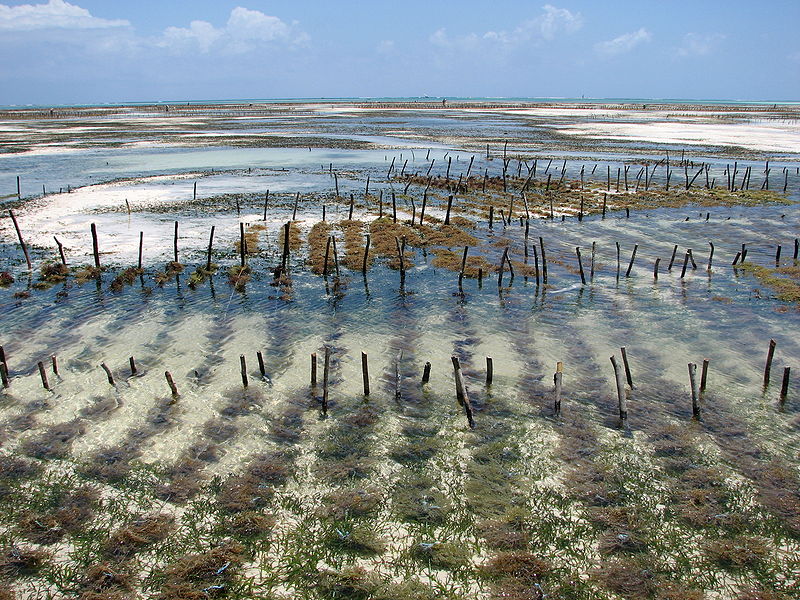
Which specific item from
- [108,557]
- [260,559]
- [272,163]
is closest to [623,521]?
[260,559]

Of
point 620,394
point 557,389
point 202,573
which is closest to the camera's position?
point 202,573

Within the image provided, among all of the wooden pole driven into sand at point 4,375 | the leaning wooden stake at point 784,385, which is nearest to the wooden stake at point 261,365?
the wooden pole driven into sand at point 4,375

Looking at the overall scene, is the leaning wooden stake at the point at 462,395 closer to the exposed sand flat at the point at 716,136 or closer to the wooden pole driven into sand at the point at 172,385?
the wooden pole driven into sand at the point at 172,385

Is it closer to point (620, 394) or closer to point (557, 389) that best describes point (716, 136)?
point (620, 394)

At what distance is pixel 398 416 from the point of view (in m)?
11.5

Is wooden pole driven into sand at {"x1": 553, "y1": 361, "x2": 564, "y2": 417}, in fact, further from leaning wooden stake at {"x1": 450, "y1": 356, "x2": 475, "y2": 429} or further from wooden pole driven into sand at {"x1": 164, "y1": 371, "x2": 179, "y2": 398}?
wooden pole driven into sand at {"x1": 164, "y1": 371, "x2": 179, "y2": 398}

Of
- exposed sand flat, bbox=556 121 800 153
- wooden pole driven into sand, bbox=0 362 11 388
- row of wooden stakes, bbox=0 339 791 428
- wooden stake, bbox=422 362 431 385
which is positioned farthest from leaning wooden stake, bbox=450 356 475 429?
exposed sand flat, bbox=556 121 800 153

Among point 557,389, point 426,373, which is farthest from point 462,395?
point 557,389

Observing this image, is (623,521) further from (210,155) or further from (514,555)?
(210,155)

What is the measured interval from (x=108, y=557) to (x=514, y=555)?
603 cm

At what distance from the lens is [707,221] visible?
2888cm

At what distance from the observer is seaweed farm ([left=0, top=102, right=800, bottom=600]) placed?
777 centimetres

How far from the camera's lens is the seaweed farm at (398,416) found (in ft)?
25.5

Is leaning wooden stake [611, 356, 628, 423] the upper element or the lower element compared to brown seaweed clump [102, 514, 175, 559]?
upper
